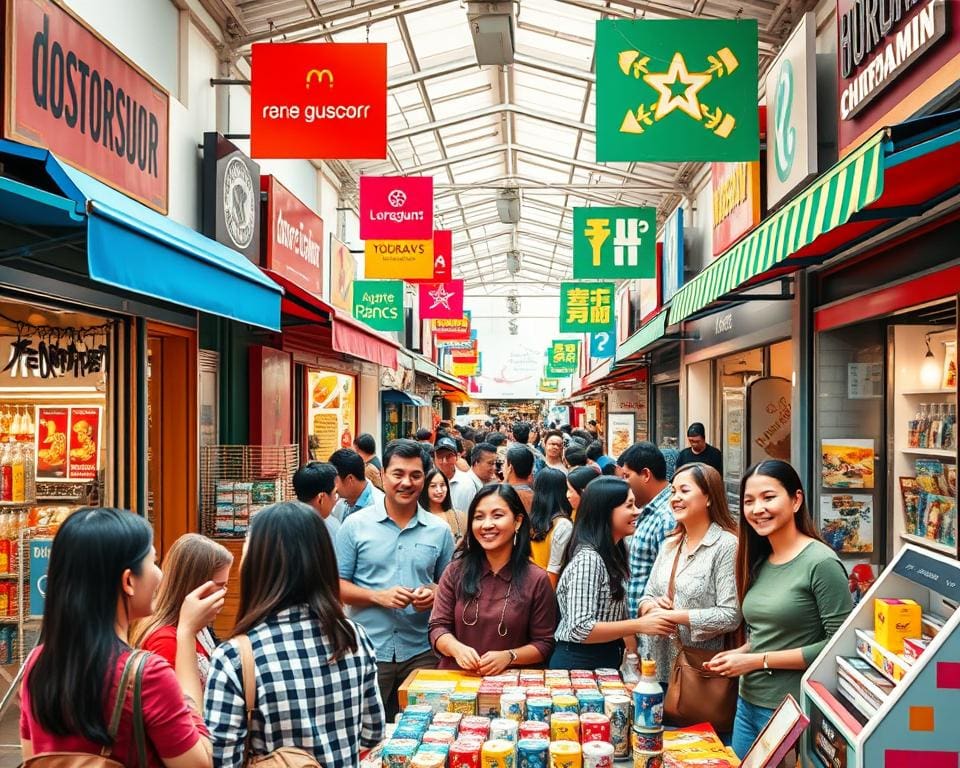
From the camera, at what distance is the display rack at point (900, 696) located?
2385mm

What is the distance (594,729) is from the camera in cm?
277

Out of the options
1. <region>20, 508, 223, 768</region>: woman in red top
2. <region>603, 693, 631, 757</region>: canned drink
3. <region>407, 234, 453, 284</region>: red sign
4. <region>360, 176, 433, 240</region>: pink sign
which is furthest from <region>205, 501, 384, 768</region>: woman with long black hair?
<region>407, 234, 453, 284</region>: red sign

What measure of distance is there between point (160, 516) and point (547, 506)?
393 centimetres

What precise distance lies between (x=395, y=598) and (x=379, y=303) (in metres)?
11.4

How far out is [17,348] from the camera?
566 cm

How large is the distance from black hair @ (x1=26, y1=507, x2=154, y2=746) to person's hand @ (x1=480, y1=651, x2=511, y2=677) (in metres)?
1.63

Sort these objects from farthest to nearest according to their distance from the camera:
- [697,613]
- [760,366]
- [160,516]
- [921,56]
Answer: [760,366] → [160,516] → [921,56] → [697,613]

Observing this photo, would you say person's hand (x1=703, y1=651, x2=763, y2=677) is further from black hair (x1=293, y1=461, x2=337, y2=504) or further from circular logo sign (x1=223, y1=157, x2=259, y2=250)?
circular logo sign (x1=223, y1=157, x2=259, y2=250)

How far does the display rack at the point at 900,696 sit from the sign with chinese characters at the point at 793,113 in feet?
14.6

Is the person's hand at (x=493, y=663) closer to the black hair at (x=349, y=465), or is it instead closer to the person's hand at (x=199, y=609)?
the person's hand at (x=199, y=609)

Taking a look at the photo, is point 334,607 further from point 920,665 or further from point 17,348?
point 17,348

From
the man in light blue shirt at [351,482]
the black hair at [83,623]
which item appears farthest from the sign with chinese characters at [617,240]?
the black hair at [83,623]

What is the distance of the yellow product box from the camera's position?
2.74 metres

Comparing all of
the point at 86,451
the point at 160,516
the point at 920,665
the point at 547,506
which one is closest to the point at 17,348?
the point at 86,451
